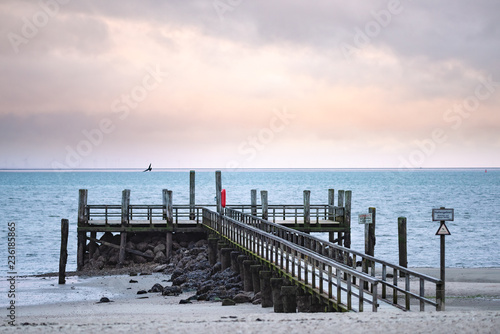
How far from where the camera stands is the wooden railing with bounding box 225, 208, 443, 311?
1488 cm

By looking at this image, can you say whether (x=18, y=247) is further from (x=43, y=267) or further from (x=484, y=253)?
(x=484, y=253)

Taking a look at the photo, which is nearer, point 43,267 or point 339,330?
point 339,330

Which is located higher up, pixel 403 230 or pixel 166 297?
pixel 403 230

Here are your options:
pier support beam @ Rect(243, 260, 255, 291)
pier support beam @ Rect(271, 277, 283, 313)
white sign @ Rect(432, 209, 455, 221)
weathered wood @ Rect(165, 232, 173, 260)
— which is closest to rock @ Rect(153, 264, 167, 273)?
weathered wood @ Rect(165, 232, 173, 260)

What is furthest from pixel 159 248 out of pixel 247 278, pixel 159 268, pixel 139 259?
pixel 247 278

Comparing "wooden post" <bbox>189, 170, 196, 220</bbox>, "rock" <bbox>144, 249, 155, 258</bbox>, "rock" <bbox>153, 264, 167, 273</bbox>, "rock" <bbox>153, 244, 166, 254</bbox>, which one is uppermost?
"wooden post" <bbox>189, 170, 196, 220</bbox>

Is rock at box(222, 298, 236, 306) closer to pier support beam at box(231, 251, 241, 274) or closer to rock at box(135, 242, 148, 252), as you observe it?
pier support beam at box(231, 251, 241, 274)

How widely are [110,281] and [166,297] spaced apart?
6.59 m

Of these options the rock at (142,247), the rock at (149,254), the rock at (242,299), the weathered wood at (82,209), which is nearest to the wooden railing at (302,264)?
the rock at (242,299)

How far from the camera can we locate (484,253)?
1869 inches

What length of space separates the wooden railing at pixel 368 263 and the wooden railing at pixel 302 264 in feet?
1.33

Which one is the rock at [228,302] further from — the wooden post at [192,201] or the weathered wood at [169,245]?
the wooden post at [192,201]

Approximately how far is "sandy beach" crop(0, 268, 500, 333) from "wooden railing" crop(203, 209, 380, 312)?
81 centimetres

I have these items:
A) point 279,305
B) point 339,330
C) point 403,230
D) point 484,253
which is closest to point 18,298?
point 279,305
